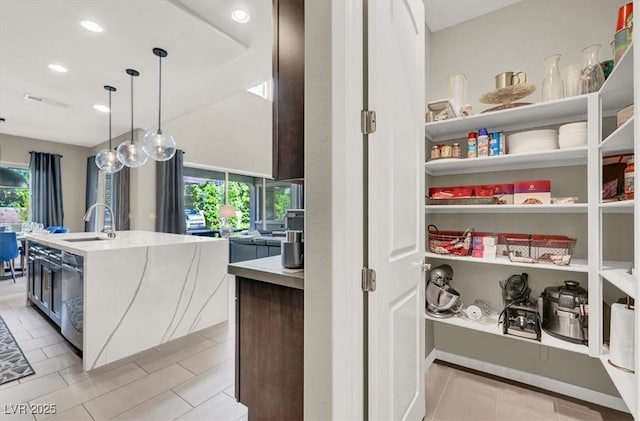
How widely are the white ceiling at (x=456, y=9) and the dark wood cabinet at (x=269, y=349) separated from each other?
236 centimetres

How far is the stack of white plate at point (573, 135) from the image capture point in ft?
5.70

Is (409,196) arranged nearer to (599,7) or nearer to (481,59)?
(481,59)

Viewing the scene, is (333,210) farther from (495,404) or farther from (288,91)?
(495,404)

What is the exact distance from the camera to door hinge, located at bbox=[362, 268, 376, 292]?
3.70 feet

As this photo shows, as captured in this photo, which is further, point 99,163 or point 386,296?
point 99,163

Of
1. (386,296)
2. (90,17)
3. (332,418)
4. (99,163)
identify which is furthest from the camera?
(99,163)

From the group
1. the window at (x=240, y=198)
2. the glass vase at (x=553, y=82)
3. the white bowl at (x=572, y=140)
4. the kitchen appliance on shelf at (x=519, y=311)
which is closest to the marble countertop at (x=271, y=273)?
the kitchen appliance on shelf at (x=519, y=311)

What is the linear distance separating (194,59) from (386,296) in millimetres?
3008

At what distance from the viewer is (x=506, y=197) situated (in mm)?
2029

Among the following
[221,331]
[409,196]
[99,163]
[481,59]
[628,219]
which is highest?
[481,59]

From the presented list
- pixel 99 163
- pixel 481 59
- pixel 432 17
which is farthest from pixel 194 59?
pixel 481 59

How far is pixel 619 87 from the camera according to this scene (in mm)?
1515

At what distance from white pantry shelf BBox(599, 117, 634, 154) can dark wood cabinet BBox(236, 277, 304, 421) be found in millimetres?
1562

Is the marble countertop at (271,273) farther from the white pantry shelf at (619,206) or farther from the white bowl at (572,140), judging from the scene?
the white bowl at (572,140)
